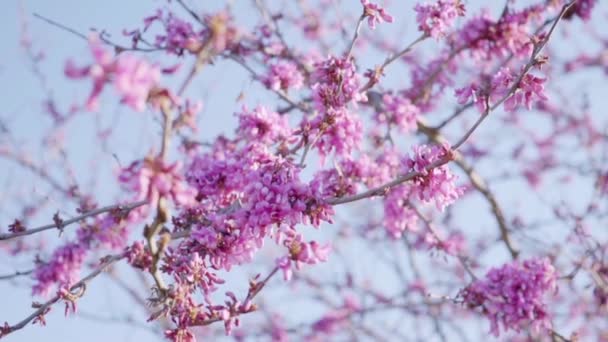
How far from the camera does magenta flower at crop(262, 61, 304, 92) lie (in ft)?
16.3

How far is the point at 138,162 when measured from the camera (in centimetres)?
212

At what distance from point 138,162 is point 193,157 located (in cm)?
319

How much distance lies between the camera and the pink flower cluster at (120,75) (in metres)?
1.73

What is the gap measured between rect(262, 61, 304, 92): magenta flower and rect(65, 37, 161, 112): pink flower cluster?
3.16 metres

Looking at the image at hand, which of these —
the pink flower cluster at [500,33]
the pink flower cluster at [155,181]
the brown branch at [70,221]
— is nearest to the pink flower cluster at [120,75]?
the pink flower cluster at [155,181]

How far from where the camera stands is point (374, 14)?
12.6ft

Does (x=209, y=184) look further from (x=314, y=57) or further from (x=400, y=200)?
(x=314, y=57)

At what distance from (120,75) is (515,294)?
11.5 ft

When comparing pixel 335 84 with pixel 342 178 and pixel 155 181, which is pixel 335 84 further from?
pixel 155 181

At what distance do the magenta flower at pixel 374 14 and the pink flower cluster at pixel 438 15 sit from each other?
875 millimetres

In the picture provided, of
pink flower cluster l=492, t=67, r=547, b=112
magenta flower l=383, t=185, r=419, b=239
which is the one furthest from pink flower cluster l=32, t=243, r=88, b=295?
pink flower cluster l=492, t=67, r=547, b=112

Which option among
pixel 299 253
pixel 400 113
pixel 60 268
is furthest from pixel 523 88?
pixel 60 268

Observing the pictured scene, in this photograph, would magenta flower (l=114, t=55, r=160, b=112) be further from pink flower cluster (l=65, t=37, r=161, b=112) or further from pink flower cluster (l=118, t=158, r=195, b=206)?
pink flower cluster (l=118, t=158, r=195, b=206)

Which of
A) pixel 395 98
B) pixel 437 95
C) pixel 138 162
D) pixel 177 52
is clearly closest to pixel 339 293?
pixel 437 95
